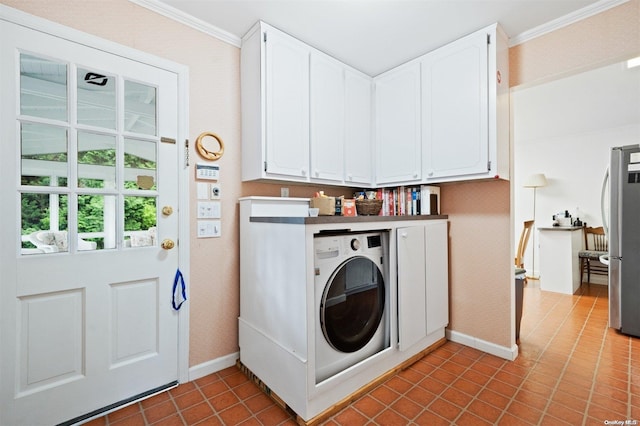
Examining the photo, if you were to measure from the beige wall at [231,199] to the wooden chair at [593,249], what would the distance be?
10.6 ft

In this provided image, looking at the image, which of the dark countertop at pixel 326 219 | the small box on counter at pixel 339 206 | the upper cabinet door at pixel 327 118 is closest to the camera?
the dark countertop at pixel 326 219

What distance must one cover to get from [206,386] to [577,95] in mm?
4766

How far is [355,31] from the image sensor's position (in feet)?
6.88

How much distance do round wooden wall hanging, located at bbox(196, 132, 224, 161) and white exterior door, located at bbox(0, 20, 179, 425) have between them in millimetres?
154

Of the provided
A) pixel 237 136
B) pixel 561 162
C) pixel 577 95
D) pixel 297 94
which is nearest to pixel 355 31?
pixel 297 94

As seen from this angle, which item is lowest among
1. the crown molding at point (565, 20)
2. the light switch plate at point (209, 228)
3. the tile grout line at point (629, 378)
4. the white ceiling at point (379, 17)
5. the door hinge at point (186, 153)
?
the tile grout line at point (629, 378)

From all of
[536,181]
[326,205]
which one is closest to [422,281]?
[326,205]

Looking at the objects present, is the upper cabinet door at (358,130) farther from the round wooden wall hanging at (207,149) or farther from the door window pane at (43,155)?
the door window pane at (43,155)

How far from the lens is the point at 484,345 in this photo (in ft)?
7.64

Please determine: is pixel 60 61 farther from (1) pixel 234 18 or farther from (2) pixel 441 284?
(2) pixel 441 284

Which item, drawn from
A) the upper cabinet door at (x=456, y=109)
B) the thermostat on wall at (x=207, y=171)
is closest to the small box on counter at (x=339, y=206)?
the upper cabinet door at (x=456, y=109)

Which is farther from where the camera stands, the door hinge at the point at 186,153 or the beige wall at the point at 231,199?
the door hinge at the point at 186,153

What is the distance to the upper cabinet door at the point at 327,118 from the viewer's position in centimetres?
227

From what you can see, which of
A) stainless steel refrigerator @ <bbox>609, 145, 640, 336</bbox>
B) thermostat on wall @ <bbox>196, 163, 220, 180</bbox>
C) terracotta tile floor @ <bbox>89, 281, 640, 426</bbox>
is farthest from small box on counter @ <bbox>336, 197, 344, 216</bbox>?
stainless steel refrigerator @ <bbox>609, 145, 640, 336</bbox>
